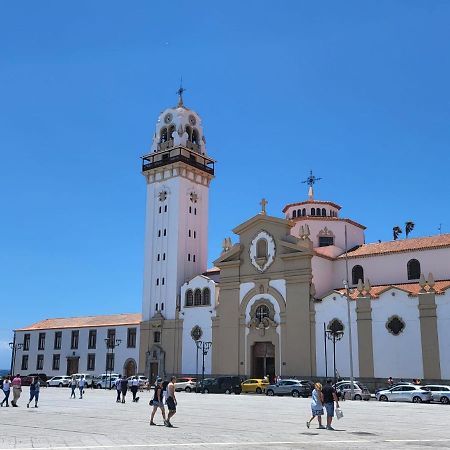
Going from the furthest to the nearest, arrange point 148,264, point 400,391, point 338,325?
point 148,264 < point 338,325 < point 400,391

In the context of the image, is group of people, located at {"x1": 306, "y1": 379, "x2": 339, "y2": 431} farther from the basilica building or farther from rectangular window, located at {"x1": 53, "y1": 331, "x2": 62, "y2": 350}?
rectangular window, located at {"x1": 53, "y1": 331, "x2": 62, "y2": 350}

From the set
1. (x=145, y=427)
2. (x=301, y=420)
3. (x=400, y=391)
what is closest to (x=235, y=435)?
(x=145, y=427)

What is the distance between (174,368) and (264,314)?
39.3 ft

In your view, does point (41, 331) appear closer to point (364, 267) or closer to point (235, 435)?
point (364, 267)

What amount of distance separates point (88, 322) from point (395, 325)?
135ft

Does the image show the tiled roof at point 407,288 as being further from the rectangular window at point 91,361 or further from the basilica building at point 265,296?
the rectangular window at point 91,361

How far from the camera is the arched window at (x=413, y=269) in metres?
53.4

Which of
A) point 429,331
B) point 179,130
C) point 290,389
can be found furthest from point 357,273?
point 179,130

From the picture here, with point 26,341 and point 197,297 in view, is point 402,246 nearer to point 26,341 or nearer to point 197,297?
point 197,297

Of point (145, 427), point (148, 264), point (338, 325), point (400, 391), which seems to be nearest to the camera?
point (145, 427)

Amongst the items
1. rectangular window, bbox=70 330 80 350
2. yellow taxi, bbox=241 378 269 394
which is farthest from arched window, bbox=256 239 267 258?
rectangular window, bbox=70 330 80 350

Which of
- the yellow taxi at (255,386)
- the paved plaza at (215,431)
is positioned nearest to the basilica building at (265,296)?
the yellow taxi at (255,386)

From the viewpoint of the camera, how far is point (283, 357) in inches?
2131

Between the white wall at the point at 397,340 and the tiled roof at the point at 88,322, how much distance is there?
95.5 feet
